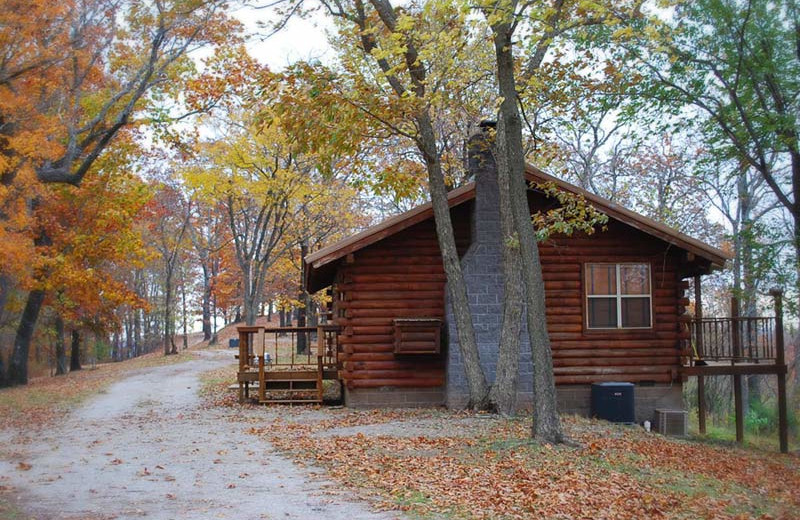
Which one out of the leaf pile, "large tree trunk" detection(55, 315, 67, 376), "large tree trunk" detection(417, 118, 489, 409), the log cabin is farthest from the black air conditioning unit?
"large tree trunk" detection(55, 315, 67, 376)

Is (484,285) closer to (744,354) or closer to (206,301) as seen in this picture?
(744,354)

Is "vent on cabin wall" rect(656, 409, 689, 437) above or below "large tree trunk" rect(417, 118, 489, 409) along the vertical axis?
below

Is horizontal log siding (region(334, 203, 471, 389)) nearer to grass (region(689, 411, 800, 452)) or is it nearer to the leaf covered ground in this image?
the leaf covered ground

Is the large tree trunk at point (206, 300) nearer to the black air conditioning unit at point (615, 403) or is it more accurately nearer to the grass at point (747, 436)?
the grass at point (747, 436)

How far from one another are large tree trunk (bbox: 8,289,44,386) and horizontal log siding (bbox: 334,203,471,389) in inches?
624

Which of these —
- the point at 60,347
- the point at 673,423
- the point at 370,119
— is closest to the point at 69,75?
the point at 370,119

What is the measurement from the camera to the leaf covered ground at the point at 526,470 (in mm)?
8539

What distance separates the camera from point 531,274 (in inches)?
464

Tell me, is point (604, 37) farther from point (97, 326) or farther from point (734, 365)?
point (97, 326)

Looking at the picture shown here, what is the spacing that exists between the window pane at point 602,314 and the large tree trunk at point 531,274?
717cm

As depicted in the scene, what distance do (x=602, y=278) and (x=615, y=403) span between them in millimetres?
2890

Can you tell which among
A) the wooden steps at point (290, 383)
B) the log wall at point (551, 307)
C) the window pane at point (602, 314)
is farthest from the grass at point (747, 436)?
the wooden steps at point (290, 383)

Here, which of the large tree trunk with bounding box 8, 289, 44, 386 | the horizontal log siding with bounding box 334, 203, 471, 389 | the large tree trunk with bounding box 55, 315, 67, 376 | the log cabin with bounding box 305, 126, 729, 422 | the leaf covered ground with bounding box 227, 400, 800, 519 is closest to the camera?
the leaf covered ground with bounding box 227, 400, 800, 519

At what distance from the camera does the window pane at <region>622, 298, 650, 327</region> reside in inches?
738
